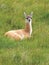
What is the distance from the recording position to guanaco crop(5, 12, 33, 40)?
11952 millimetres

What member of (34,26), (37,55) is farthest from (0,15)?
(37,55)

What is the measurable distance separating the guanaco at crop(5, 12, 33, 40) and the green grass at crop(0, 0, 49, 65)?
198 millimetres

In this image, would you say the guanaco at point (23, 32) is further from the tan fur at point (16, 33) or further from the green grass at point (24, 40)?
the green grass at point (24, 40)

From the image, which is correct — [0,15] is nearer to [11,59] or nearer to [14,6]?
→ [14,6]

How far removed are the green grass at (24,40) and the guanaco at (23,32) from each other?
198 mm

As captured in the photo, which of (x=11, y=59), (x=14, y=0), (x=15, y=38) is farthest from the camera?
(x=14, y=0)

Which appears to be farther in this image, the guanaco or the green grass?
the guanaco

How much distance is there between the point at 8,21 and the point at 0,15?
1.91 ft

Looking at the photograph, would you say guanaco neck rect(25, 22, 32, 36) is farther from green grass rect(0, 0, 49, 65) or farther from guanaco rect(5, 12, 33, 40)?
green grass rect(0, 0, 49, 65)

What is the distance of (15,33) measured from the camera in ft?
40.5

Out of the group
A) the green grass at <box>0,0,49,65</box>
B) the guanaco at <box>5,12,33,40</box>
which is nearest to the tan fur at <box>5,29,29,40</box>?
the guanaco at <box>5,12,33,40</box>

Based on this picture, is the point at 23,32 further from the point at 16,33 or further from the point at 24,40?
the point at 24,40

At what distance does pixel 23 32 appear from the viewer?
42.5 ft

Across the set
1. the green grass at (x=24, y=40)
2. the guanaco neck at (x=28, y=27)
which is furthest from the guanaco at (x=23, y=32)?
the green grass at (x=24, y=40)
